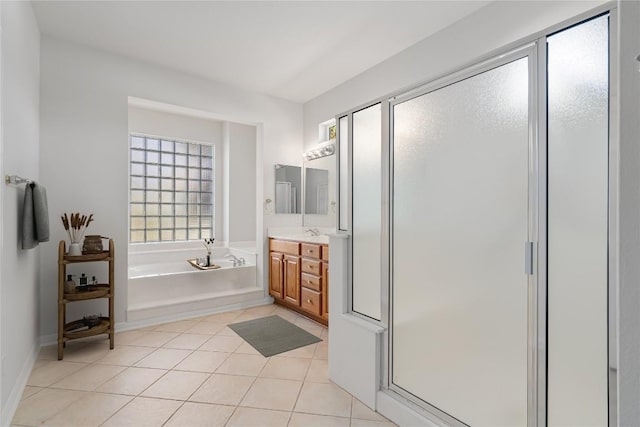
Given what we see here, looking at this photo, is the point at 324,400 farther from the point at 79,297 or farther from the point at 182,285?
the point at 182,285

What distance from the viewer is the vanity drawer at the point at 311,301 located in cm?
345

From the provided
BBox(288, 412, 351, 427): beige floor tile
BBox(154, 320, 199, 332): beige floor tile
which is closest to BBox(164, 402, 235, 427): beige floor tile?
BBox(288, 412, 351, 427): beige floor tile

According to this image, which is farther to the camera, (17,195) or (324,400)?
(17,195)

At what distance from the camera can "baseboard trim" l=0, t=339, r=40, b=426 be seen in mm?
1790

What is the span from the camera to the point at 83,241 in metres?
3.09

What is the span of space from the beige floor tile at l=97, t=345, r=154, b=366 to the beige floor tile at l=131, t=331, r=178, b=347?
0.29ft

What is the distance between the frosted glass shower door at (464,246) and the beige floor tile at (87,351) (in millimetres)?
2436

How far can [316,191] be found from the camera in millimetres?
4531

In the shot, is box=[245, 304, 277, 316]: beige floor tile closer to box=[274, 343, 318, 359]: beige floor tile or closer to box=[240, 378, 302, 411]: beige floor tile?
box=[274, 343, 318, 359]: beige floor tile

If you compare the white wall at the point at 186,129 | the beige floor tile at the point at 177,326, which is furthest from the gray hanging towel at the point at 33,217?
the white wall at the point at 186,129

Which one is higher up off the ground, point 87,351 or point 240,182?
point 240,182

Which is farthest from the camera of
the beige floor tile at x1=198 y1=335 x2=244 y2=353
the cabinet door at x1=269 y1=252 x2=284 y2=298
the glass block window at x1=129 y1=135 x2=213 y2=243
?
the glass block window at x1=129 y1=135 x2=213 y2=243

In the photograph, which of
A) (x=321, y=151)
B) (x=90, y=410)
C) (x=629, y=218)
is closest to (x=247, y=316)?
(x=90, y=410)

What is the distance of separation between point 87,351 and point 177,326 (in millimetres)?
806
